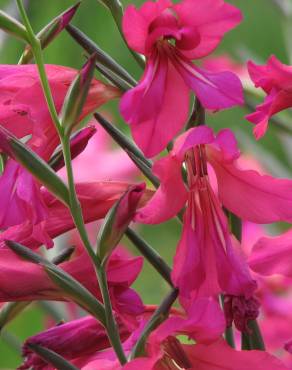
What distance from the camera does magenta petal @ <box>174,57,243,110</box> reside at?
0.51 m

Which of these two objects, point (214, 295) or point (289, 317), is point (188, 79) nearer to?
point (214, 295)

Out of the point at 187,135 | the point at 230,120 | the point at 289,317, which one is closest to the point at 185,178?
the point at 187,135

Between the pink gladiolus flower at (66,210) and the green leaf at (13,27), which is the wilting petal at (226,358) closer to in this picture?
the pink gladiolus flower at (66,210)

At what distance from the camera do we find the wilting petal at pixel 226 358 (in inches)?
20.8

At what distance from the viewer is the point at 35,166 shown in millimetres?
504

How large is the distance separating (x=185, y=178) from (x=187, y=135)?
65mm

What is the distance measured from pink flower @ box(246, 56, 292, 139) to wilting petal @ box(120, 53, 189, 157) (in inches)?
1.6

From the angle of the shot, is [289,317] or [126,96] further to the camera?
[289,317]

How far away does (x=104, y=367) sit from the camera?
54 cm

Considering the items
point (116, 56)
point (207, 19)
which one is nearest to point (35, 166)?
point (207, 19)

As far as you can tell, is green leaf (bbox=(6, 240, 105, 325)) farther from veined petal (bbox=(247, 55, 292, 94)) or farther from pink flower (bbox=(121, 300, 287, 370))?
veined petal (bbox=(247, 55, 292, 94))

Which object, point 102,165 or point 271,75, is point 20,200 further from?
point 102,165

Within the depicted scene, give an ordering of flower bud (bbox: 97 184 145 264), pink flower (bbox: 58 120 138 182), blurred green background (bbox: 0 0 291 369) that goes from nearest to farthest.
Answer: flower bud (bbox: 97 184 145 264) → blurred green background (bbox: 0 0 291 369) → pink flower (bbox: 58 120 138 182)

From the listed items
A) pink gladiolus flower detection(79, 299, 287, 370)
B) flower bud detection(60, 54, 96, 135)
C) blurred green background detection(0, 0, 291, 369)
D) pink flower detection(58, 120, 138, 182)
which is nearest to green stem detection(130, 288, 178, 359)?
pink gladiolus flower detection(79, 299, 287, 370)
